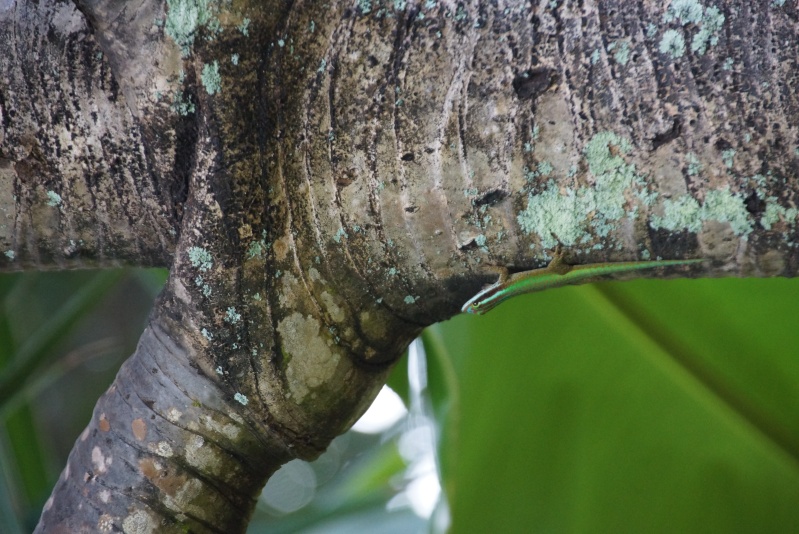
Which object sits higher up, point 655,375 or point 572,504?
point 655,375

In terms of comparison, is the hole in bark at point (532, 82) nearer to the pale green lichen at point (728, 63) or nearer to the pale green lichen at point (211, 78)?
the pale green lichen at point (728, 63)

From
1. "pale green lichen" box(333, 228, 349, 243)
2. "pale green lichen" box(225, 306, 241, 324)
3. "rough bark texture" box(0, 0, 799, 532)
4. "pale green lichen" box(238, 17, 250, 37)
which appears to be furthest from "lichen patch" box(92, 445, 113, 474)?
"pale green lichen" box(238, 17, 250, 37)

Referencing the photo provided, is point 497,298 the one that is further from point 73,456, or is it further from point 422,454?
point 422,454

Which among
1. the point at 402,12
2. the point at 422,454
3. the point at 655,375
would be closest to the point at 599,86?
the point at 402,12

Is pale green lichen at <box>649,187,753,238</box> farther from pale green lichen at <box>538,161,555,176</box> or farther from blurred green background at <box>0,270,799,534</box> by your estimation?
blurred green background at <box>0,270,799,534</box>

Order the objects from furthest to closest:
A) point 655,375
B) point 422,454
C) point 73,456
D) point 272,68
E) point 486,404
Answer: point 422,454 → point 486,404 → point 655,375 → point 73,456 → point 272,68

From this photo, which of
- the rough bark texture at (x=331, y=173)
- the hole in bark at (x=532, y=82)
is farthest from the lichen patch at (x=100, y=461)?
the hole in bark at (x=532, y=82)

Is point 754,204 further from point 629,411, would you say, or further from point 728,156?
point 629,411
